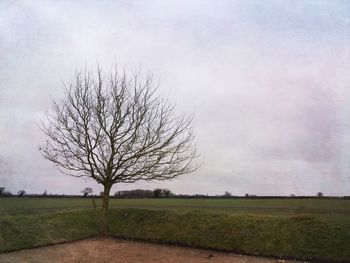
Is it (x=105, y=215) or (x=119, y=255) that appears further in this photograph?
(x=105, y=215)

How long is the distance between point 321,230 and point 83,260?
1117 cm

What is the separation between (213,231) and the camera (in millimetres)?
22969

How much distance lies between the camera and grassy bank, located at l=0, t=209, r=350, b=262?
1995cm

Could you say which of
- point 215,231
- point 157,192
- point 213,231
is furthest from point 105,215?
point 157,192

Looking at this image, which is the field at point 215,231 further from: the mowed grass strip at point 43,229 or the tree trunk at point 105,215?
the tree trunk at point 105,215

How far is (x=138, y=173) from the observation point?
26.3 m

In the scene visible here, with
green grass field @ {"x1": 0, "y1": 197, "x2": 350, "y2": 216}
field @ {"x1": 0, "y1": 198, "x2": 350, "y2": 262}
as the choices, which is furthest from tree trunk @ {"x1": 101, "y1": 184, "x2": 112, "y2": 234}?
green grass field @ {"x1": 0, "y1": 197, "x2": 350, "y2": 216}

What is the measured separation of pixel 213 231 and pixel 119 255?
5115mm

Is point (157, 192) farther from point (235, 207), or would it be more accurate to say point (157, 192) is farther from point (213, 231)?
point (213, 231)

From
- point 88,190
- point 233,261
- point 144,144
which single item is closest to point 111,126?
point 144,144

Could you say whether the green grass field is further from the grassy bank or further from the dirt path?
the dirt path

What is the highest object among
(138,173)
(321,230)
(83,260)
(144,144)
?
(144,144)

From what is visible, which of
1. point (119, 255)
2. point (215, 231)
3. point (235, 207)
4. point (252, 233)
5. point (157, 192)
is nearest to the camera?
point (119, 255)

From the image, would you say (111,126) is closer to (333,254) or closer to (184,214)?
(184,214)
